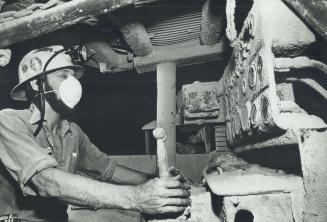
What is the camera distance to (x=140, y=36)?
2379 millimetres

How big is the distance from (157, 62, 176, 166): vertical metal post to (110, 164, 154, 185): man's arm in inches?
10.3

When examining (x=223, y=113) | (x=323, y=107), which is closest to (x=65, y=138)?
(x=223, y=113)

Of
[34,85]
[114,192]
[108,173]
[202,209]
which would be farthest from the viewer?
[108,173]

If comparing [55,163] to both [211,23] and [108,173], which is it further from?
[211,23]

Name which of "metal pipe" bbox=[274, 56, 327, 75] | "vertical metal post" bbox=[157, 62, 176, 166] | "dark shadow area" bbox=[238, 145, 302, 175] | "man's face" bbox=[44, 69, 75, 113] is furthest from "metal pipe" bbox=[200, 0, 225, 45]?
"man's face" bbox=[44, 69, 75, 113]

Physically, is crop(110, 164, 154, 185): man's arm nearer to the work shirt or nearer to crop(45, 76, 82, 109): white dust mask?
the work shirt

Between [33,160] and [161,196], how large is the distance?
0.80 m

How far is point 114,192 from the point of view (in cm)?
153

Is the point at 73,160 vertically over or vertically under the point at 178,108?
under

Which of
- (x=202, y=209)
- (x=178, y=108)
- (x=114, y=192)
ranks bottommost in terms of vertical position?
(x=202, y=209)

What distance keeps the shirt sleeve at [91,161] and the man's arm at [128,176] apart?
0.26 ft

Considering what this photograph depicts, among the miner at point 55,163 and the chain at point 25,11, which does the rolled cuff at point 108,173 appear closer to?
the miner at point 55,163

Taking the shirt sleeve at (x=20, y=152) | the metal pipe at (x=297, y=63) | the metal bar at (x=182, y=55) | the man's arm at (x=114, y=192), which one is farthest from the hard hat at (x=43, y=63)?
the metal pipe at (x=297, y=63)

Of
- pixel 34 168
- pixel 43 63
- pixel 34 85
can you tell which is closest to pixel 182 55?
pixel 43 63
